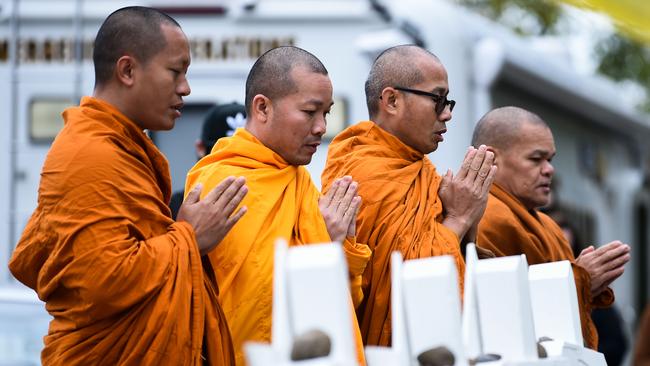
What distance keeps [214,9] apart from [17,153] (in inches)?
51.0

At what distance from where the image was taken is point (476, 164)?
4984 mm

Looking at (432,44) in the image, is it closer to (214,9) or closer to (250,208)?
(214,9)

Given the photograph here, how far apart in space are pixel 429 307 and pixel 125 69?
146 centimetres

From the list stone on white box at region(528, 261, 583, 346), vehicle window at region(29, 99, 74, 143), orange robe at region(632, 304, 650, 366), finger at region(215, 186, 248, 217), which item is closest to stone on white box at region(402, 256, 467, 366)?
stone on white box at region(528, 261, 583, 346)

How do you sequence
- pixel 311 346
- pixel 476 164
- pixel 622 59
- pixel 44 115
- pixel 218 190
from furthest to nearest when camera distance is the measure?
pixel 622 59, pixel 44 115, pixel 476 164, pixel 218 190, pixel 311 346

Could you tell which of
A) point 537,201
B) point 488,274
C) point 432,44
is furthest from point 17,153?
point 488,274

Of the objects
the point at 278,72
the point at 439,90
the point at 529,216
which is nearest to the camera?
the point at 278,72

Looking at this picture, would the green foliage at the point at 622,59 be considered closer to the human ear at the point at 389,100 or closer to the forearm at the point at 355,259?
the human ear at the point at 389,100

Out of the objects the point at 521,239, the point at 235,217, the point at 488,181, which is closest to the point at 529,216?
the point at 521,239

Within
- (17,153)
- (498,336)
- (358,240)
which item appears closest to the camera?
(498,336)

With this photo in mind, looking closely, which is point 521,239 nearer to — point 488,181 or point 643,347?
point 488,181

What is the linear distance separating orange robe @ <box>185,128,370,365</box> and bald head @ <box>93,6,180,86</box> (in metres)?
0.48

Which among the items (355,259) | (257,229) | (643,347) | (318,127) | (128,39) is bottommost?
(643,347)

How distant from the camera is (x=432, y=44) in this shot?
7859 millimetres
